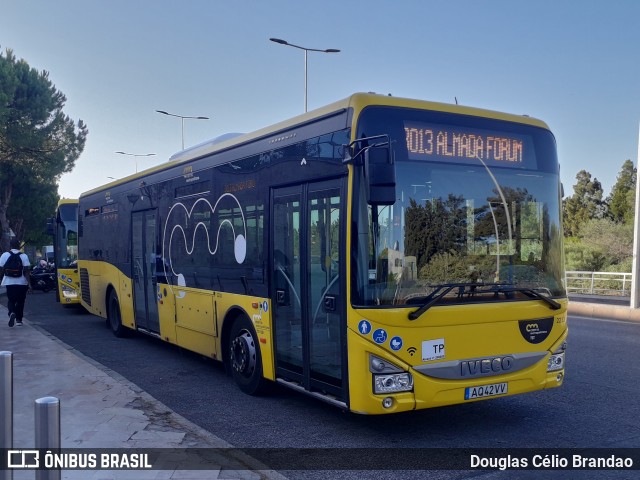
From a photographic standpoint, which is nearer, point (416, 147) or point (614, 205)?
point (416, 147)

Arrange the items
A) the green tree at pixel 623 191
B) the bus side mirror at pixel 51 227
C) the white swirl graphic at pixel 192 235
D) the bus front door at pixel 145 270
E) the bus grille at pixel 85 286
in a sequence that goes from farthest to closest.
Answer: the green tree at pixel 623 191
the bus side mirror at pixel 51 227
the bus grille at pixel 85 286
the bus front door at pixel 145 270
the white swirl graphic at pixel 192 235

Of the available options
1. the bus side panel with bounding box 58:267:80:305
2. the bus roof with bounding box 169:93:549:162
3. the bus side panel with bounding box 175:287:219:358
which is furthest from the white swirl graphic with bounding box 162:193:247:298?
the bus side panel with bounding box 58:267:80:305

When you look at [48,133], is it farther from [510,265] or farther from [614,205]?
[614,205]

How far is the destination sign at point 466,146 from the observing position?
596 centimetres

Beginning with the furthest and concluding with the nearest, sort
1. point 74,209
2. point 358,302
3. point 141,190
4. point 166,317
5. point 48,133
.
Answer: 1. point 48,133
2. point 74,209
3. point 141,190
4. point 166,317
5. point 358,302

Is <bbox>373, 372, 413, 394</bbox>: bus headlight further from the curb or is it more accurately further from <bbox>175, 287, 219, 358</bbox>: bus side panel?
the curb

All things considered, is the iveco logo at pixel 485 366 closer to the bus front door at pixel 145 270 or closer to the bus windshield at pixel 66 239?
the bus front door at pixel 145 270

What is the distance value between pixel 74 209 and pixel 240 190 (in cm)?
1314

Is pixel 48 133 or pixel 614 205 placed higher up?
pixel 48 133

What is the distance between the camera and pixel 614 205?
51.1 meters

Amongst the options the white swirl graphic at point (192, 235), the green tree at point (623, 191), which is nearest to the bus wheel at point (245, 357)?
the white swirl graphic at point (192, 235)

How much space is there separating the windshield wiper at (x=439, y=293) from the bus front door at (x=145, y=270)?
635 centimetres

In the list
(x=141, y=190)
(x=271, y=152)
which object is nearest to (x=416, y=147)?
(x=271, y=152)

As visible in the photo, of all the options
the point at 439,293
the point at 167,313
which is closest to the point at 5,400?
the point at 439,293
